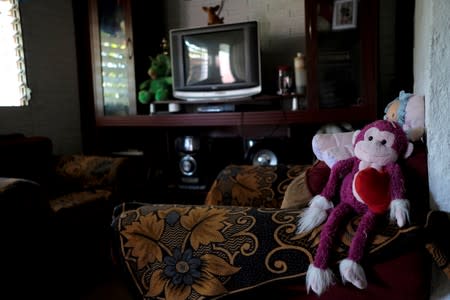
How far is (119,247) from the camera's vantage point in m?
0.92

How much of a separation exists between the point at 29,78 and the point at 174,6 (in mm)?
1270

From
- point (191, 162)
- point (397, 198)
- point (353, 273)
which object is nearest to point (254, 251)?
point (353, 273)

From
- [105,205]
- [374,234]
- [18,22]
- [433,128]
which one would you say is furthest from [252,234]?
[18,22]

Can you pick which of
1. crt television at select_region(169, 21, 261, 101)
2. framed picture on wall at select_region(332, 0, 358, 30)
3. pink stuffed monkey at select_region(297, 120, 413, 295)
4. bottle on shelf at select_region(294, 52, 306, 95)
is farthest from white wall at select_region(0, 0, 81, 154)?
pink stuffed monkey at select_region(297, 120, 413, 295)

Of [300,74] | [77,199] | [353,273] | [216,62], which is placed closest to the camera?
[353,273]

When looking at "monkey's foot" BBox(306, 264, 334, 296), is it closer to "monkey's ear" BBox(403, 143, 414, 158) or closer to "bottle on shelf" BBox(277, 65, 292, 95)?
"monkey's ear" BBox(403, 143, 414, 158)

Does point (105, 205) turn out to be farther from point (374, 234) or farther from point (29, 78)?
point (374, 234)

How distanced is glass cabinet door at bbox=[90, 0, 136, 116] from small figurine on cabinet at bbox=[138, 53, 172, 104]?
0.30 ft

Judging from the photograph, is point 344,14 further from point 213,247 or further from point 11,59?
point 11,59

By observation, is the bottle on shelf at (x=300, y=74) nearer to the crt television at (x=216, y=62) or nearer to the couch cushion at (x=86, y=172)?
the crt television at (x=216, y=62)

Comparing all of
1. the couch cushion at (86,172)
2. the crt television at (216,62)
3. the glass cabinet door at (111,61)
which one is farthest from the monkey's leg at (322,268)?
the glass cabinet door at (111,61)

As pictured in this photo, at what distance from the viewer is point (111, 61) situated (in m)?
2.95

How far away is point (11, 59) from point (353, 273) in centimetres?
276

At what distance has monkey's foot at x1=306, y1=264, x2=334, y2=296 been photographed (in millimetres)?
717
